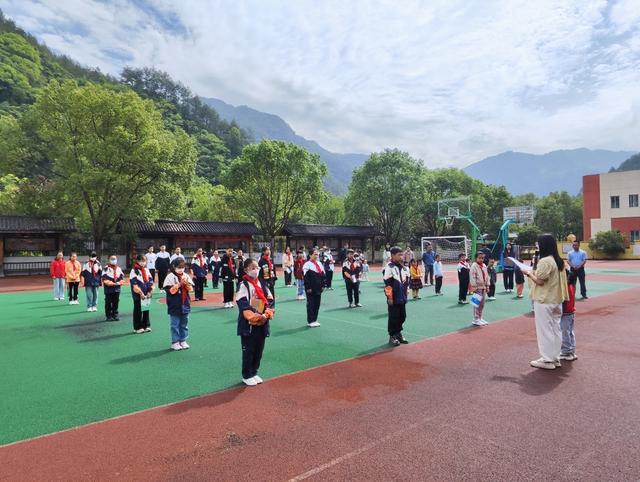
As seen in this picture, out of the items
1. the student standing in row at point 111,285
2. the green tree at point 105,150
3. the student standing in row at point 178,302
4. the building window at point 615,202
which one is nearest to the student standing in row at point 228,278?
the student standing in row at point 111,285

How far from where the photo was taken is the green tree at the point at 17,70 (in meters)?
50.4

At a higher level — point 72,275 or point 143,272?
point 143,272

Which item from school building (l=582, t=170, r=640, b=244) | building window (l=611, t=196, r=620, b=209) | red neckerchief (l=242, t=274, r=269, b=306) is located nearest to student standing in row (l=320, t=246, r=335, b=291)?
red neckerchief (l=242, t=274, r=269, b=306)

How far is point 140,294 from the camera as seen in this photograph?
353 inches

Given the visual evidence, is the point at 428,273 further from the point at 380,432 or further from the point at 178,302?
the point at 380,432

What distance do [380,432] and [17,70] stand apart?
2720 inches

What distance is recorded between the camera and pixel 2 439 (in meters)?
4.18

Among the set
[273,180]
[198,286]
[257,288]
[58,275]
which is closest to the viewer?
[257,288]

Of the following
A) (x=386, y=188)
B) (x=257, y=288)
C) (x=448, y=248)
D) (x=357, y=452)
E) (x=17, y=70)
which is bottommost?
(x=357, y=452)

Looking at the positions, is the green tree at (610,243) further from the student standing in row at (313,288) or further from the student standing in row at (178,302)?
the student standing in row at (178,302)

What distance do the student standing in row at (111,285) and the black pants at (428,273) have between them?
11.8m

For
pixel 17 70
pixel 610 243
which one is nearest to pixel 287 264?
pixel 610 243

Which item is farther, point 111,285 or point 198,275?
point 198,275

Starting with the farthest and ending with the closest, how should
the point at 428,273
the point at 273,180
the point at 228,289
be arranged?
1. the point at 273,180
2. the point at 428,273
3. the point at 228,289
